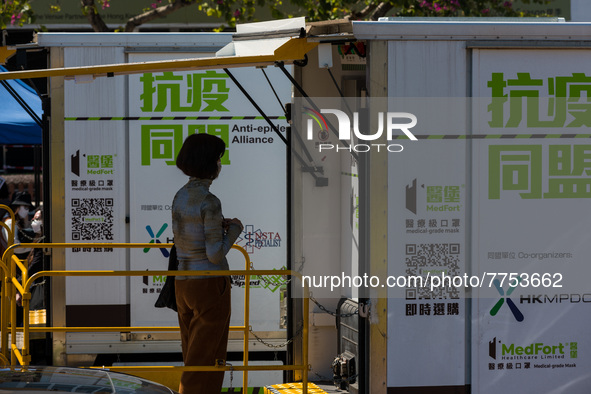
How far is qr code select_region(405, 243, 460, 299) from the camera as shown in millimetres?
5457

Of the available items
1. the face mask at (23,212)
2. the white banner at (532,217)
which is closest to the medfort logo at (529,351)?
the white banner at (532,217)

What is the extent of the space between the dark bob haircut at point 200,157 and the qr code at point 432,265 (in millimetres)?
1383

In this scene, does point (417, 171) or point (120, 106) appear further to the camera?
point (120, 106)

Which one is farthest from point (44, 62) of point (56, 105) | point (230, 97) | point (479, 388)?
point (479, 388)

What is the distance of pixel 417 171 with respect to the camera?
5.46 meters

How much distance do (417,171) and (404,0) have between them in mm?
8431

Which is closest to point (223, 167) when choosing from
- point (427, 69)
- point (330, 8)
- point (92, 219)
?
point (92, 219)

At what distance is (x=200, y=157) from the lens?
575cm

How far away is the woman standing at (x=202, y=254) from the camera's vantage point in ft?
18.4

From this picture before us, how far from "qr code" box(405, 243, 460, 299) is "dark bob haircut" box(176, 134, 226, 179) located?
138cm

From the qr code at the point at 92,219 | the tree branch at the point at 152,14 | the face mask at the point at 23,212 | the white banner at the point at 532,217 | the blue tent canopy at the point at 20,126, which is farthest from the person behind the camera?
the tree branch at the point at 152,14

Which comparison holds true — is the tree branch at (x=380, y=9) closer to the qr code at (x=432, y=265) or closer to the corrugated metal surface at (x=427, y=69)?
the corrugated metal surface at (x=427, y=69)

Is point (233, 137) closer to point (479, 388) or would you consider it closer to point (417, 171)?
point (417, 171)

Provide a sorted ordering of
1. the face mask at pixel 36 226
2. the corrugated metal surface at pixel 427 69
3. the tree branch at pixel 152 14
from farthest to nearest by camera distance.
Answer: the tree branch at pixel 152 14
the face mask at pixel 36 226
the corrugated metal surface at pixel 427 69
